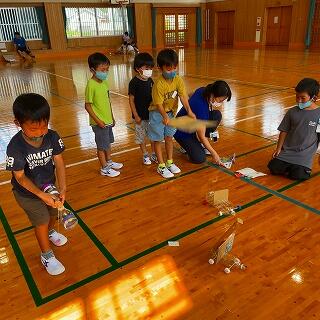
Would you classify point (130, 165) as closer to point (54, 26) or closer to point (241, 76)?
point (241, 76)

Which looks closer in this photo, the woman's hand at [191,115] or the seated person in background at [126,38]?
the woman's hand at [191,115]

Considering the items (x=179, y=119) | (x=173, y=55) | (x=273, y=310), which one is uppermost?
(x=173, y=55)

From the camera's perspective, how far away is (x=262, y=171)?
3.09m

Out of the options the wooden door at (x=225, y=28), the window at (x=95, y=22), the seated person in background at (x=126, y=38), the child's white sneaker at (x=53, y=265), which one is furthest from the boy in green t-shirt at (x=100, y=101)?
the wooden door at (x=225, y=28)

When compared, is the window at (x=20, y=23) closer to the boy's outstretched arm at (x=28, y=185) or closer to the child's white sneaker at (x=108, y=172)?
the child's white sneaker at (x=108, y=172)

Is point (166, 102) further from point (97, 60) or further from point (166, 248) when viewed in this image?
point (166, 248)

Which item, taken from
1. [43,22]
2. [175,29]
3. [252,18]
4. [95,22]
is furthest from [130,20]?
[252,18]

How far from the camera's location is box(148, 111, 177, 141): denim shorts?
296 cm

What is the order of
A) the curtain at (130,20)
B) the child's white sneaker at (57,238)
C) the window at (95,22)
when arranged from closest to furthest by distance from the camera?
the child's white sneaker at (57,238) < the window at (95,22) < the curtain at (130,20)

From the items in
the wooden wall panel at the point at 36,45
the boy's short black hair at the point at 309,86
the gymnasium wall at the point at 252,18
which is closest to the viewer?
the boy's short black hair at the point at 309,86

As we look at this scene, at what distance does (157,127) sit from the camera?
9.72 ft

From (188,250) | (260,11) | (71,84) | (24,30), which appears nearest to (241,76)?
(71,84)

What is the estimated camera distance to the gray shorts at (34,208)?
5.71 feet

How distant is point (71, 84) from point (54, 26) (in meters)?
9.92
